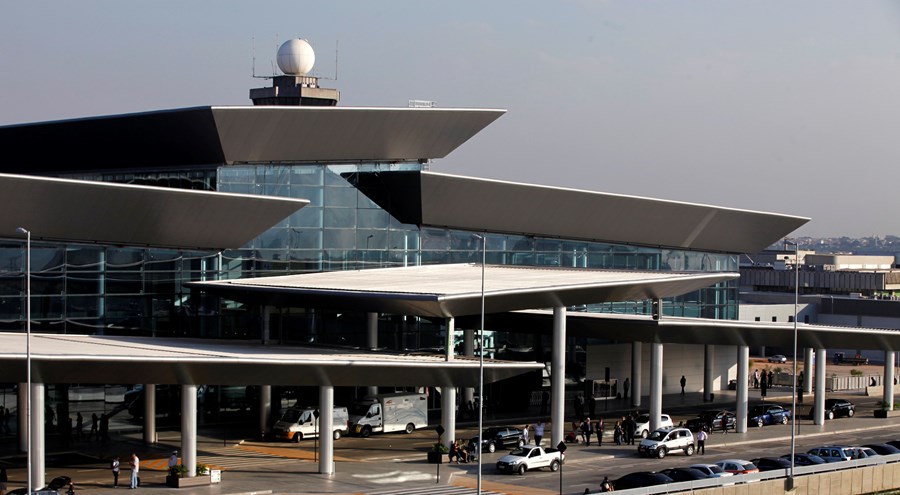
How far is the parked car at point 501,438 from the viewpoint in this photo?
56.2 meters

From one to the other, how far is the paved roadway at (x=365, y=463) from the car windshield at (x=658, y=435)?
0.96m

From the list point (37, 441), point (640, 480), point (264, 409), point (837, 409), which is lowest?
point (837, 409)

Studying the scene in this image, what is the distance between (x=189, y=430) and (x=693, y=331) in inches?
1042

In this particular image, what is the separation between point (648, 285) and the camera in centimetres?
5853

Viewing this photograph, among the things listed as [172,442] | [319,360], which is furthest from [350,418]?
[319,360]

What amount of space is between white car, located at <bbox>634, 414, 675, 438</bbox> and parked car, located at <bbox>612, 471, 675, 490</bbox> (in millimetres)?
14442

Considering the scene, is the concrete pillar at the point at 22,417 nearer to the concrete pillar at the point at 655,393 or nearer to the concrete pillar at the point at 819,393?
the concrete pillar at the point at 655,393

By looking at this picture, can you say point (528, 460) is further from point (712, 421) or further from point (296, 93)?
point (296, 93)

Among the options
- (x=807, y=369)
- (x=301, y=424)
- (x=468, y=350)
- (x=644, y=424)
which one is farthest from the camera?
(x=807, y=369)

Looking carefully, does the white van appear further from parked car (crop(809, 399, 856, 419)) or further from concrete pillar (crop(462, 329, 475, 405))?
parked car (crop(809, 399, 856, 419))

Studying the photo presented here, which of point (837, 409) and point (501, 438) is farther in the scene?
point (837, 409)

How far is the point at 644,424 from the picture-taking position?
62125mm

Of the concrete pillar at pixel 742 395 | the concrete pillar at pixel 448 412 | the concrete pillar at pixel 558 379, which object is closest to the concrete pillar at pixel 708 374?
the concrete pillar at pixel 742 395

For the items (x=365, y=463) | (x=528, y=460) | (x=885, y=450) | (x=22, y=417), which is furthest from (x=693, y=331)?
(x=22, y=417)
